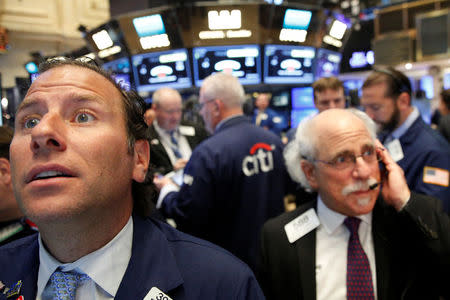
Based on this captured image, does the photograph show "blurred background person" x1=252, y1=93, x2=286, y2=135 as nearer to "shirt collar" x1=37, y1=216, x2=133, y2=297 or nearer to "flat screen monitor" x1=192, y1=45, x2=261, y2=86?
"flat screen monitor" x1=192, y1=45, x2=261, y2=86

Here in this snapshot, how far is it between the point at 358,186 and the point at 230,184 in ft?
3.30

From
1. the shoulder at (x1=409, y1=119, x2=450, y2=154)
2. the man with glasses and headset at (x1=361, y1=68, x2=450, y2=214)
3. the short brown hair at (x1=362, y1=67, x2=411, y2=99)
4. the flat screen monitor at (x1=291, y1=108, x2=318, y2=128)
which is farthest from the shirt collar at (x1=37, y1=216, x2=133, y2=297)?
the flat screen monitor at (x1=291, y1=108, x2=318, y2=128)

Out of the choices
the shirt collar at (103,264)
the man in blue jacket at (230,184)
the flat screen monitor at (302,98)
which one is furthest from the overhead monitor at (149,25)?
the flat screen monitor at (302,98)

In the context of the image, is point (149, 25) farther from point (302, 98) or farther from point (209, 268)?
point (302, 98)

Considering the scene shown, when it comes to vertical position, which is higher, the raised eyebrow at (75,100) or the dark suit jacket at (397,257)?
the raised eyebrow at (75,100)

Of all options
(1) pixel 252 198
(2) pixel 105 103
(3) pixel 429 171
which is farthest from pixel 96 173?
(3) pixel 429 171

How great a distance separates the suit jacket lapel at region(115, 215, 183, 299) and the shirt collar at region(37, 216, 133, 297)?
32mm

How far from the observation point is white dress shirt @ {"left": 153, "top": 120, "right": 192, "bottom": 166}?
3.39m

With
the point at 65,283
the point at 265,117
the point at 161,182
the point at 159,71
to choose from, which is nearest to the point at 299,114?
the point at 265,117

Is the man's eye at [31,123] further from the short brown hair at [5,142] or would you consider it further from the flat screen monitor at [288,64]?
the flat screen monitor at [288,64]

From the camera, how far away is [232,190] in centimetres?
236

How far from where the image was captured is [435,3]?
10578 millimetres

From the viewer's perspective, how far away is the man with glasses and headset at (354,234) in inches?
56.3

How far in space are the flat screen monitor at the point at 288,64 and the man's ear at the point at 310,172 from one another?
1.94m
